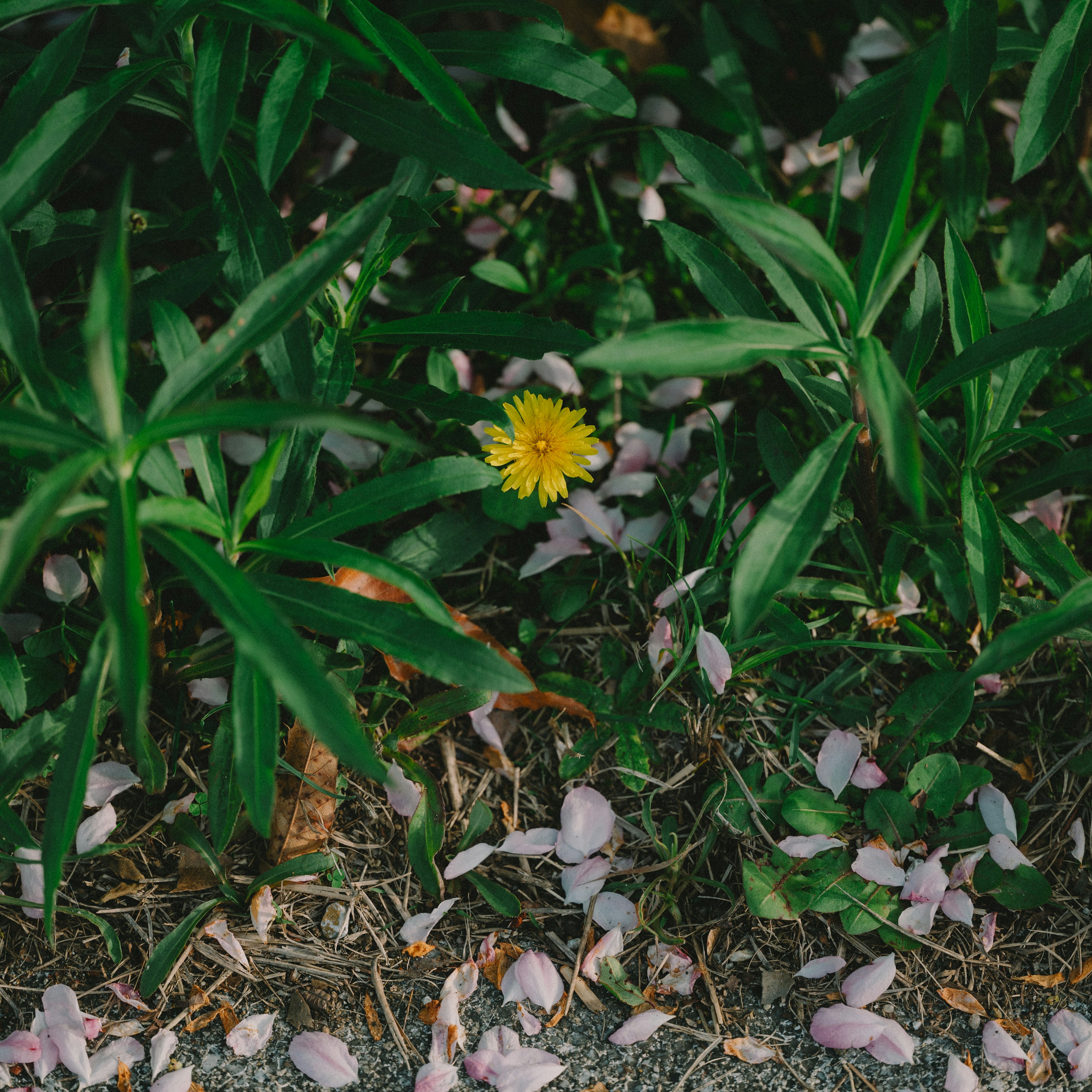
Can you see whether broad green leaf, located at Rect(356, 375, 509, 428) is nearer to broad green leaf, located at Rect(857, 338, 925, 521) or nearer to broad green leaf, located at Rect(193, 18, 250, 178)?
broad green leaf, located at Rect(193, 18, 250, 178)

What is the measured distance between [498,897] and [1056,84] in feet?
4.50

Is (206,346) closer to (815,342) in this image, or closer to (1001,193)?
(815,342)

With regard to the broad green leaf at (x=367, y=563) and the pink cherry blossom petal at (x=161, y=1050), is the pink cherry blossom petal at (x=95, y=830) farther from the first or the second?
the broad green leaf at (x=367, y=563)

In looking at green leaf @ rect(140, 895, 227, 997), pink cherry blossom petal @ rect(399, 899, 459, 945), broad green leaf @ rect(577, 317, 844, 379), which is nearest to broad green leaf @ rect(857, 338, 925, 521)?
broad green leaf @ rect(577, 317, 844, 379)

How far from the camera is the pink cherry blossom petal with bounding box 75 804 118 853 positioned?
1353 millimetres

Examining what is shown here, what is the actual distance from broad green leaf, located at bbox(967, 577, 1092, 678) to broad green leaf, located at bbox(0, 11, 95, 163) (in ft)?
4.06

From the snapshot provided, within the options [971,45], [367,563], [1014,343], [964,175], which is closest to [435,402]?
[367,563]

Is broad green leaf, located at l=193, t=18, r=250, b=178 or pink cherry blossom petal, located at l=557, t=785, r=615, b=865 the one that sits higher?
broad green leaf, located at l=193, t=18, r=250, b=178

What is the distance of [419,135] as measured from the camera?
118 centimetres

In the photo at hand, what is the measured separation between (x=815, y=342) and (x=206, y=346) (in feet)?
2.20

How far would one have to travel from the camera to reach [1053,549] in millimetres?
1360

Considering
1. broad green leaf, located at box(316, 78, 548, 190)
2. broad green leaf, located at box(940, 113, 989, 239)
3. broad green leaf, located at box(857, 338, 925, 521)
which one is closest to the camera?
broad green leaf, located at box(857, 338, 925, 521)

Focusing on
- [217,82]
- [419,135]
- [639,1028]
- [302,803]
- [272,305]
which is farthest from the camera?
[302,803]

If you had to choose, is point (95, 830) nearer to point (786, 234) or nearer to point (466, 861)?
point (466, 861)
